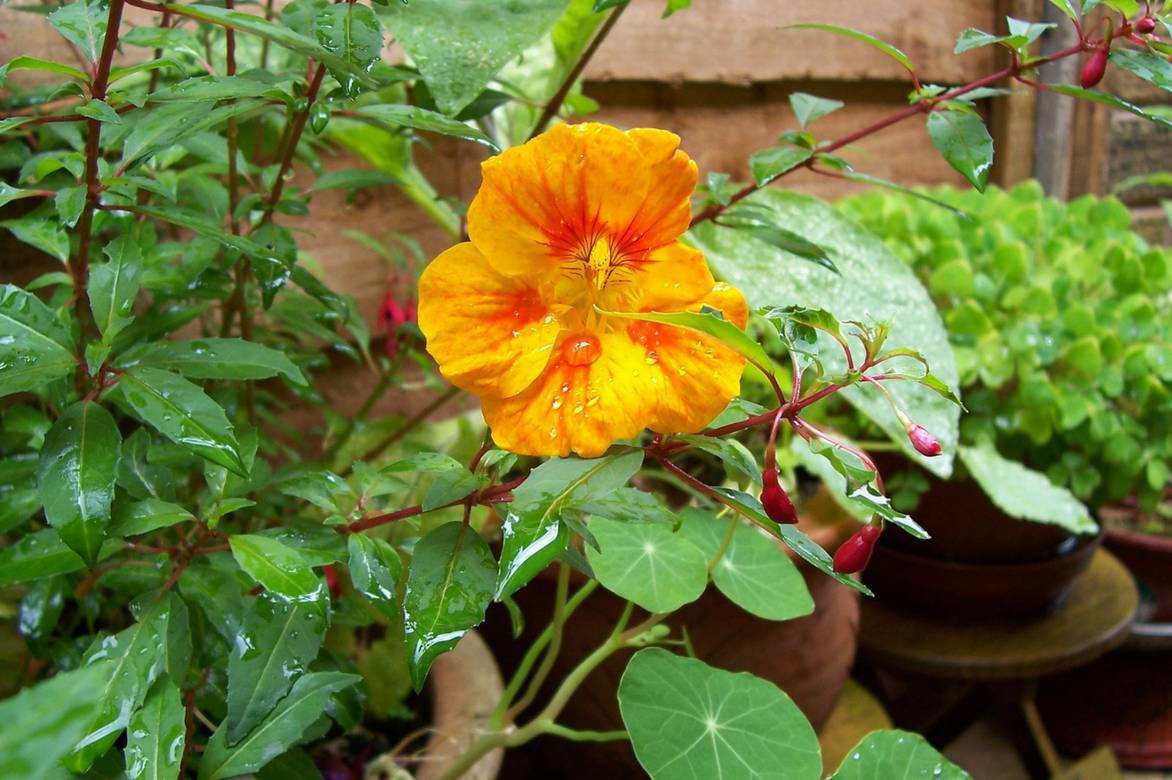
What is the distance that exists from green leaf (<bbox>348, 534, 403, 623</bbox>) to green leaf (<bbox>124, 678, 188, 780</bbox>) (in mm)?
89

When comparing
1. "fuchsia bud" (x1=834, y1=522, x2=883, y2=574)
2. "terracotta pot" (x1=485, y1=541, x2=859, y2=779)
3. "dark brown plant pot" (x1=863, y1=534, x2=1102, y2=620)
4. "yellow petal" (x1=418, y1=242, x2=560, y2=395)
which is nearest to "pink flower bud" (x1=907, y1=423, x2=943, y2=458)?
"fuchsia bud" (x1=834, y1=522, x2=883, y2=574)

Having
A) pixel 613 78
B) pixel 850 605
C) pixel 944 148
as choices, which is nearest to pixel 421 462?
pixel 944 148

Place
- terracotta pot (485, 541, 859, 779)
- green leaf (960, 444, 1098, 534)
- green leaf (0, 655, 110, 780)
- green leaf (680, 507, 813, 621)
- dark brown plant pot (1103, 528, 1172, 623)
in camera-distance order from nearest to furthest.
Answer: green leaf (0, 655, 110, 780)
green leaf (680, 507, 813, 621)
terracotta pot (485, 541, 859, 779)
green leaf (960, 444, 1098, 534)
dark brown plant pot (1103, 528, 1172, 623)

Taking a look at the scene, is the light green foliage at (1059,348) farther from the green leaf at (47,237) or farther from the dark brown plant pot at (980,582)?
the green leaf at (47,237)

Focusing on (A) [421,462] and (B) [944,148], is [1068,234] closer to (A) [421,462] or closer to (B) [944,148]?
(B) [944,148]

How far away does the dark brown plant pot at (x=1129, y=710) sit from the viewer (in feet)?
4.93

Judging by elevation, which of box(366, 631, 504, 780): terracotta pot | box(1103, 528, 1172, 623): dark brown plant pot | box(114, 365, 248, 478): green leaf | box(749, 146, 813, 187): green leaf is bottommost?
box(1103, 528, 1172, 623): dark brown plant pot

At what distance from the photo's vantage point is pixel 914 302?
83 cm

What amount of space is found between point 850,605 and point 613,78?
0.76 m

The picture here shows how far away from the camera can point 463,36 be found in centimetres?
52

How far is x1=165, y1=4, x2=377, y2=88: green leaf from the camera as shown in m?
0.36

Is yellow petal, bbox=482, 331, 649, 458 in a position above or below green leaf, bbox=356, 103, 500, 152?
below

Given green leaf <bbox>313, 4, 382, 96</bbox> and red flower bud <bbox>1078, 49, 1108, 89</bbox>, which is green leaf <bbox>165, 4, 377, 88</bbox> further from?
red flower bud <bbox>1078, 49, 1108, 89</bbox>

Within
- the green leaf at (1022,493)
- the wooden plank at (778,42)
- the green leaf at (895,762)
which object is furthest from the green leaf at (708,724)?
the wooden plank at (778,42)
